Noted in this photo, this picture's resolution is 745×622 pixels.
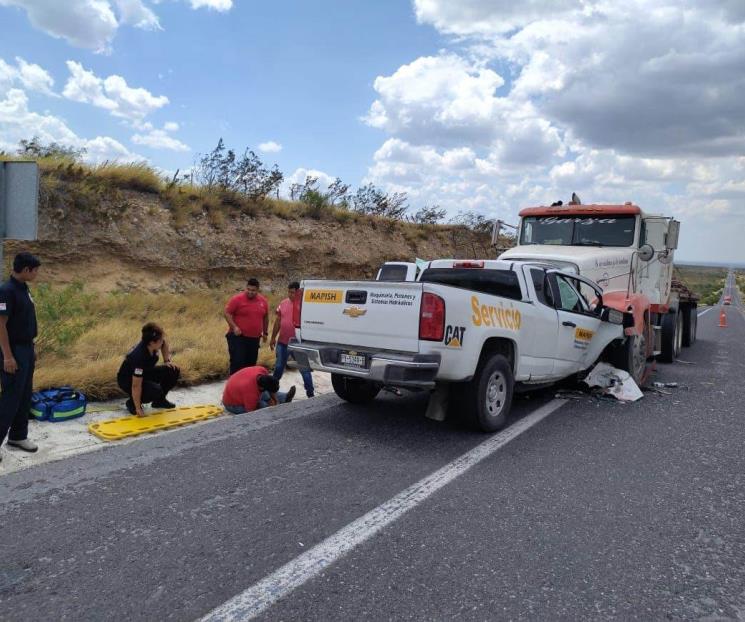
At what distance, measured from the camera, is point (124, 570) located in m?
3.12

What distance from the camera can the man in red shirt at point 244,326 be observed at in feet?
25.9

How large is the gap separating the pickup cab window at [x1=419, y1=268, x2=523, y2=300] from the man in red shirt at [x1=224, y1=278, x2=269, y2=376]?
7.65 feet

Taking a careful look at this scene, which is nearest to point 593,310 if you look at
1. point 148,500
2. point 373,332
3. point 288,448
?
point 373,332

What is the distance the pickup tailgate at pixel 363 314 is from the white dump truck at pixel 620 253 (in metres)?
4.74

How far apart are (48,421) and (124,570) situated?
10.7 feet

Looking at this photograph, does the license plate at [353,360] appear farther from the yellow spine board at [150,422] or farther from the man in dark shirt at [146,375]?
the man in dark shirt at [146,375]

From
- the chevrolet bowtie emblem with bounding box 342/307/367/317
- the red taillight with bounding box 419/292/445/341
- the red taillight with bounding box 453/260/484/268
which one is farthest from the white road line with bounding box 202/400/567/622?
the red taillight with bounding box 453/260/484/268

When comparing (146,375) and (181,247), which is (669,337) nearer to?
(146,375)

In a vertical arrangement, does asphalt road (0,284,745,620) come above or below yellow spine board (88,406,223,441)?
above

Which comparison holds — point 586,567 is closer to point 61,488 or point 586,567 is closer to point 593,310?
point 61,488

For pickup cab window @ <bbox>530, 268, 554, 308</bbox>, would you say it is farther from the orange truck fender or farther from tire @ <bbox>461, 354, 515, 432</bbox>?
the orange truck fender

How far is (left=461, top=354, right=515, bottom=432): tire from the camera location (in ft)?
18.6

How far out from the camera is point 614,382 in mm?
8016

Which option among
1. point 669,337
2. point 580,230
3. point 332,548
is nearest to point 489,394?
point 332,548
